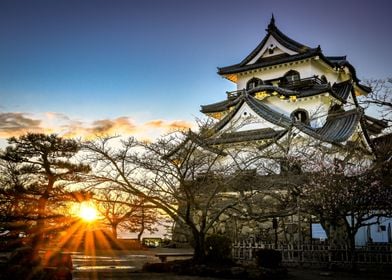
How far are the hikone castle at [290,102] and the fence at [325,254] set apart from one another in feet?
14.6

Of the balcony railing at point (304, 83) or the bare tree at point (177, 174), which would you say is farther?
the balcony railing at point (304, 83)

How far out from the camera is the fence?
17359 mm

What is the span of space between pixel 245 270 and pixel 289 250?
653cm

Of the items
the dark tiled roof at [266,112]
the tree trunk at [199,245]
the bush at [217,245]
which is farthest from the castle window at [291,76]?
the tree trunk at [199,245]

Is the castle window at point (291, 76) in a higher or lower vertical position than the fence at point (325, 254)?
higher

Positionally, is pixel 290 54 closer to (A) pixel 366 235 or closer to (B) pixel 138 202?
(A) pixel 366 235

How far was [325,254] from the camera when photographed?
1842cm

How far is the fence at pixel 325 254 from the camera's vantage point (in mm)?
17359

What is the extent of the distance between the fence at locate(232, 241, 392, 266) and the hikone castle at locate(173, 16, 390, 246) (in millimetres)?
4452

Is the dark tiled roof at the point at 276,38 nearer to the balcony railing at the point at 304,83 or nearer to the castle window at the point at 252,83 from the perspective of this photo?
the castle window at the point at 252,83

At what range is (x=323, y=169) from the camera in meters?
19.9

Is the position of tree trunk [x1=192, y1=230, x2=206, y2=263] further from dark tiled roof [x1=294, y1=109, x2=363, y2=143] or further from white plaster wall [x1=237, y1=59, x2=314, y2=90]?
white plaster wall [x1=237, y1=59, x2=314, y2=90]

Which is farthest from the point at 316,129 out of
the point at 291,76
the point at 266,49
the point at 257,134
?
the point at 266,49

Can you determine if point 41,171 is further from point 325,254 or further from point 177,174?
point 325,254
